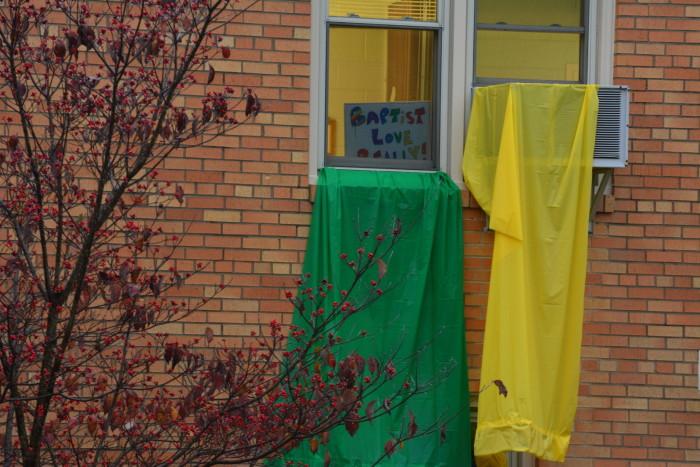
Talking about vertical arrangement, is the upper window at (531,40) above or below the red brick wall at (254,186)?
above

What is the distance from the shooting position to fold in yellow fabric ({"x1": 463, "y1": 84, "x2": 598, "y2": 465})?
766cm

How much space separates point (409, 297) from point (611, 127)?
1515mm

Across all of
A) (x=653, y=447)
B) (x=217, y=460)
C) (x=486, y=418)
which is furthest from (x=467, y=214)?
(x=217, y=460)

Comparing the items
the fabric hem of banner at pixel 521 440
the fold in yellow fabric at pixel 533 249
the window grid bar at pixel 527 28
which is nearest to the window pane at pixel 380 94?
the window grid bar at pixel 527 28

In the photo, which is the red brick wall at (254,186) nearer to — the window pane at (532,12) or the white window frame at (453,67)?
the white window frame at (453,67)

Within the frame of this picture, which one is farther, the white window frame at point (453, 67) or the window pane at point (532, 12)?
the window pane at point (532, 12)

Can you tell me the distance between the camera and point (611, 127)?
795 centimetres

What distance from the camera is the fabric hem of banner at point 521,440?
759 centimetres

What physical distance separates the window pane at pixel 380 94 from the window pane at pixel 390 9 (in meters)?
0.09

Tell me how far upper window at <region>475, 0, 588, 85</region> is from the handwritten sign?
48 cm

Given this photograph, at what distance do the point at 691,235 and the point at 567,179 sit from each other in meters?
0.87

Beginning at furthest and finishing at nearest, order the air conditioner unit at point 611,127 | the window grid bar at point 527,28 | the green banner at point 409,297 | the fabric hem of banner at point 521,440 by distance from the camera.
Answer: the window grid bar at point 527,28 < the air conditioner unit at point 611,127 < the green banner at point 409,297 < the fabric hem of banner at point 521,440

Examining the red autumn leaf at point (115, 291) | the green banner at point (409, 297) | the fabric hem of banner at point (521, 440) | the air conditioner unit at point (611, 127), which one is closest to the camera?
the red autumn leaf at point (115, 291)

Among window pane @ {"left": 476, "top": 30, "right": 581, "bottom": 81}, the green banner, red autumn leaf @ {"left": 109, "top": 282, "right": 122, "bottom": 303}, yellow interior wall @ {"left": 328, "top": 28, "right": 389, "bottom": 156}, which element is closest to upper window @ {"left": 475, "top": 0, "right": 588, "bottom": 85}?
window pane @ {"left": 476, "top": 30, "right": 581, "bottom": 81}
